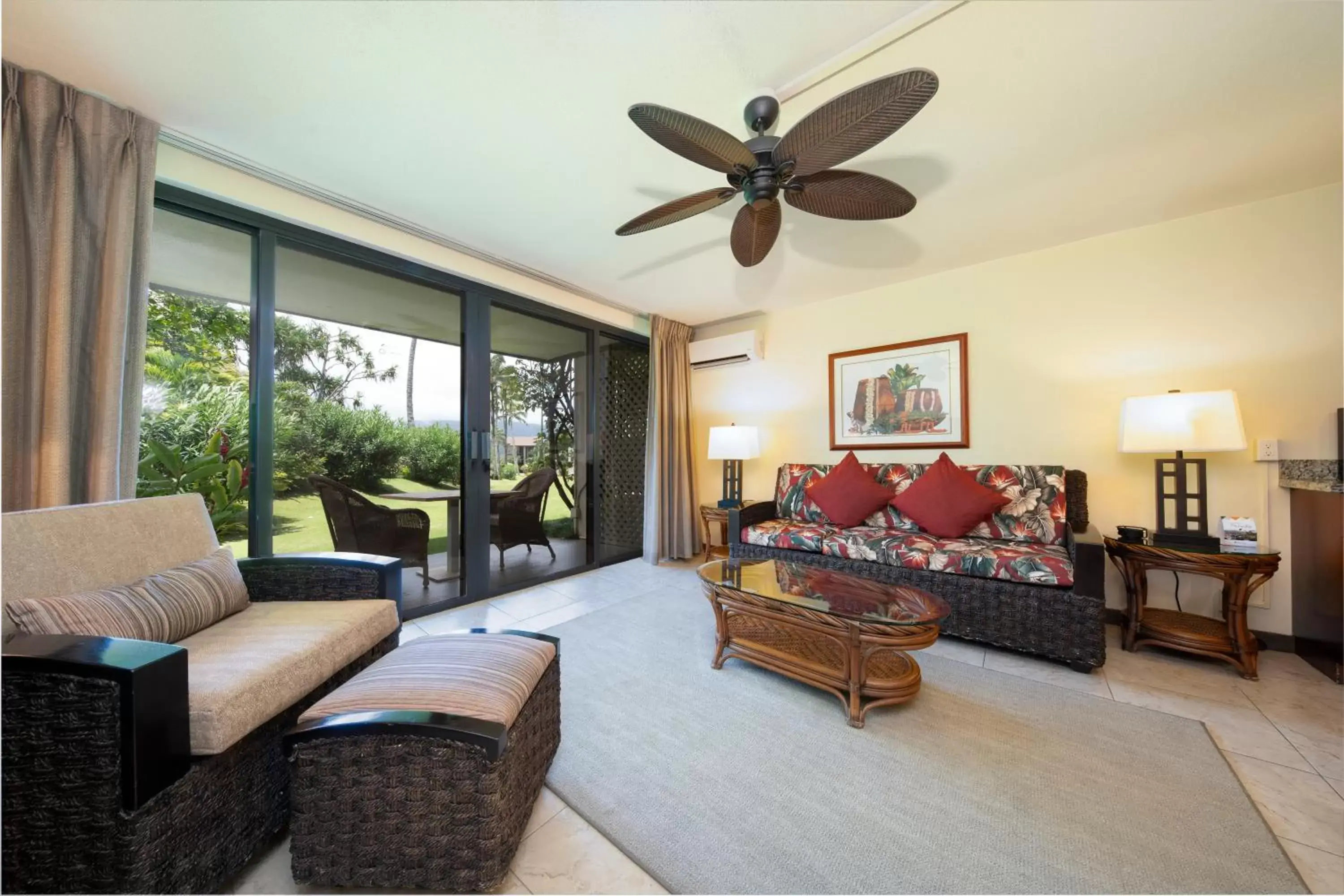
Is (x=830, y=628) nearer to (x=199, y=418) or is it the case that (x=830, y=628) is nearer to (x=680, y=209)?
(x=680, y=209)

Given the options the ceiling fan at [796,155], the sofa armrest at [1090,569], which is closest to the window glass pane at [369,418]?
the ceiling fan at [796,155]

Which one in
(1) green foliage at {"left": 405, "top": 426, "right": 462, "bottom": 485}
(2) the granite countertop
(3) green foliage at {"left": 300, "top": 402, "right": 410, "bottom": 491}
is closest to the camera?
(2) the granite countertop

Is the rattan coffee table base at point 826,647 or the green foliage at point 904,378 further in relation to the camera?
the green foliage at point 904,378

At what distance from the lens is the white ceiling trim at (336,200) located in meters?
1.89

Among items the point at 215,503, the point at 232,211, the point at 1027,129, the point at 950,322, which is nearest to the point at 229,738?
the point at 215,503

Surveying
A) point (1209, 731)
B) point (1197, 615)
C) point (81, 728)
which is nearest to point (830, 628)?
point (1209, 731)

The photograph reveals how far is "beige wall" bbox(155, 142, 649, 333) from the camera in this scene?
1.93 m

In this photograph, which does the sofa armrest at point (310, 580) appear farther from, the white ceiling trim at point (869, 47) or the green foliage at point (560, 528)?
the white ceiling trim at point (869, 47)

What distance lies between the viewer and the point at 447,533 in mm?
2998

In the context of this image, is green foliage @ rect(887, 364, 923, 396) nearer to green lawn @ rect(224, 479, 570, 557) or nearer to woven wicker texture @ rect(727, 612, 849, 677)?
woven wicker texture @ rect(727, 612, 849, 677)

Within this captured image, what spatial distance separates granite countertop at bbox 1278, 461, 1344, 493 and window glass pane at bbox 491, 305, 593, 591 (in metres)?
4.12

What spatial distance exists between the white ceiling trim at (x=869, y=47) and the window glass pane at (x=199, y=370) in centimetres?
270

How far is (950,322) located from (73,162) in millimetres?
4484

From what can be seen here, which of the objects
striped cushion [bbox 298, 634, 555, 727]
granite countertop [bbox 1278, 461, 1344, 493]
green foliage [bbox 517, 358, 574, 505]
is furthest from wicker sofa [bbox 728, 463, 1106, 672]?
striped cushion [bbox 298, 634, 555, 727]
